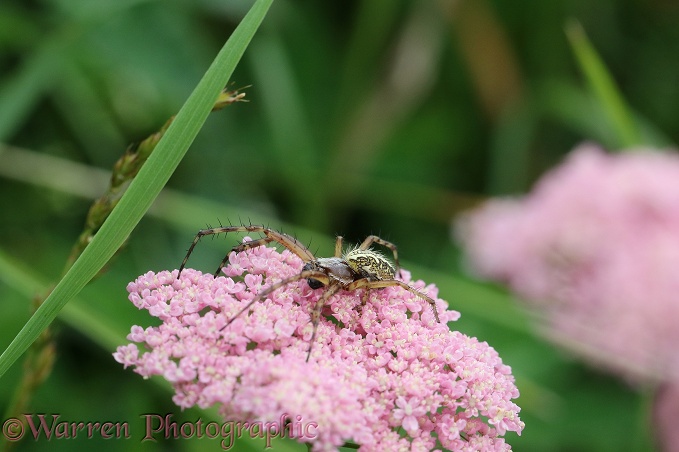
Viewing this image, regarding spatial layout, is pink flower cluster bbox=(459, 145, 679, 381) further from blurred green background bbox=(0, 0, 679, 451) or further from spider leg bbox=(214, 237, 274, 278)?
spider leg bbox=(214, 237, 274, 278)

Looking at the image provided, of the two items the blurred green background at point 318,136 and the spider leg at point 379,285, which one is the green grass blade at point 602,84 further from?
the spider leg at point 379,285

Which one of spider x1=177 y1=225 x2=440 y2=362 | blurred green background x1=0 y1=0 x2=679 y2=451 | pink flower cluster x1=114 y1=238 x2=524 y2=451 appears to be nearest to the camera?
pink flower cluster x1=114 y1=238 x2=524 y2=451

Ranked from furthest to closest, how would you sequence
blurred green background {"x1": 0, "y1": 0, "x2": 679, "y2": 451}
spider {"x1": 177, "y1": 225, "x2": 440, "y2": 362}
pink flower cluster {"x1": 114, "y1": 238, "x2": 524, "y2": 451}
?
blurred green background {"x1": 0, "y1": 0, "x2": 679, "y2": 451}
spider {"x1": 177, "y1": 225, "x2": 440, "y2": 362}
pink flower cluster {"x1": 114, "y1": 238, "x2": 524, "y2": 451}

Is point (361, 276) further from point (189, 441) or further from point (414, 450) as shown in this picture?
point (189, 441)

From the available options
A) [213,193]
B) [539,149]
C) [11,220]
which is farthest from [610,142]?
[11,220]

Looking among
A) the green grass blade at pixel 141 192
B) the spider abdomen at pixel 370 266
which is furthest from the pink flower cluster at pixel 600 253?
the green grass blade at pixel 141 192

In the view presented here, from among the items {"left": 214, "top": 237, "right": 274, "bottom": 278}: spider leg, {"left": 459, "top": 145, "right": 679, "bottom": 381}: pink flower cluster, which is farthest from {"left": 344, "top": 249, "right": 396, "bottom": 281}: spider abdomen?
{"left": 459, "top": 145, "right": 679, "bottom": 381}: pink flower cluster

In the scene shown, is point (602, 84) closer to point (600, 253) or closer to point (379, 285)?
point (600, 253)
